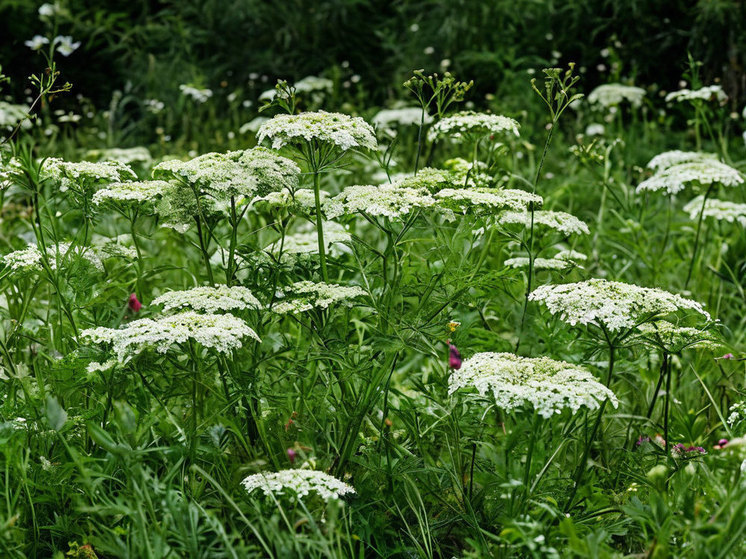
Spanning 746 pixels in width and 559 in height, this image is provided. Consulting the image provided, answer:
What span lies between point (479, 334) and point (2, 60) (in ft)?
24.0

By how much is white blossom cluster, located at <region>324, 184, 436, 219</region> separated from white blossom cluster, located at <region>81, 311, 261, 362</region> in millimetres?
417

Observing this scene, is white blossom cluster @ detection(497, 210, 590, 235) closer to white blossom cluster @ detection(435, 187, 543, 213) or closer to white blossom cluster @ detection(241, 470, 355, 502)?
white blossom cluster @ detection(435, 187, 543, 213)

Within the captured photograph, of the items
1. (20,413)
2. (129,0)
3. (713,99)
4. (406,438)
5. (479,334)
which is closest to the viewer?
(20,413)

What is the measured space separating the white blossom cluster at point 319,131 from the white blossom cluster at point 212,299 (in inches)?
14.2

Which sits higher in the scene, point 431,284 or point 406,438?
point 431,284

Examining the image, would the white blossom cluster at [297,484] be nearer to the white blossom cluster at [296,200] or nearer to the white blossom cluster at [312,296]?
the white blossom cluster at [312,296]

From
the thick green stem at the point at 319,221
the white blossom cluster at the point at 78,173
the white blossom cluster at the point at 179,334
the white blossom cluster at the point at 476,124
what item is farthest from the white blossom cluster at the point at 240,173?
the white blossom cluster at the point at 476,124

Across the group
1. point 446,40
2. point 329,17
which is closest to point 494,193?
point 446,40

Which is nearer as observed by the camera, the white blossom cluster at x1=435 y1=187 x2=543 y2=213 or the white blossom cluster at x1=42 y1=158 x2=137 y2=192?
the white blossom cluster at x1=435 y1=187 x2=543 y2=213

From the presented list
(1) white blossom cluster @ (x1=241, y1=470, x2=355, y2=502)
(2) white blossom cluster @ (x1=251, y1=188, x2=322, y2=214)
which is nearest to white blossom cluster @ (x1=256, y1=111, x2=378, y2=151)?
(2) white blossom cluster @ (x1=251, y1=188, x2=322, y2=214)

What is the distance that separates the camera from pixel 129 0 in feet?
31.1

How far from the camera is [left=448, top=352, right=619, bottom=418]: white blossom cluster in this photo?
157cm

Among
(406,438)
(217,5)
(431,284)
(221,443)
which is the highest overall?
(217,5)

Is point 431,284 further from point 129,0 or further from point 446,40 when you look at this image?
point 129,0
